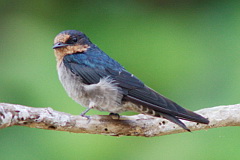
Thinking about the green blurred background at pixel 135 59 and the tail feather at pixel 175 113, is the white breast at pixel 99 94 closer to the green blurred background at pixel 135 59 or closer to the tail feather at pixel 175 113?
the tail feather at pixel 175 113

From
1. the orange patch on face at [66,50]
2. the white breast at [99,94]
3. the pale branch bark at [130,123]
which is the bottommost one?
the pale branch bark at [130,123]

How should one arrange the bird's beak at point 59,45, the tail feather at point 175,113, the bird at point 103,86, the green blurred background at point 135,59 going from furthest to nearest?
1. the green blurred background at point 135,59
2. the bird's beak at point 59,45
3. the bird at point 103,86
4. the tail feather at point 175,113

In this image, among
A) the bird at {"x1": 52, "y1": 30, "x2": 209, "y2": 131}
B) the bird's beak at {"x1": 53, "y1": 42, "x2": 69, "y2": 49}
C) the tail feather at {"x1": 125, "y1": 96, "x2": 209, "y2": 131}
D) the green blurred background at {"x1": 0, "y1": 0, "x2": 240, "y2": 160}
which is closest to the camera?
the tail feather at {"x1": 125, "y1": 96, "x2": 209, "y2": 131}

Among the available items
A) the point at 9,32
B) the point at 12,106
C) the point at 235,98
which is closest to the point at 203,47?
the point at 235,98

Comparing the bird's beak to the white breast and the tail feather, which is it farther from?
the tail feather

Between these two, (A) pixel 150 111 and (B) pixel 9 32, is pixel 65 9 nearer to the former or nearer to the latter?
(B) pixel 9 32

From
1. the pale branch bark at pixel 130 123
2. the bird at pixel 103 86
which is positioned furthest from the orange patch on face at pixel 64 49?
the pale branch bark at pixel 130 123

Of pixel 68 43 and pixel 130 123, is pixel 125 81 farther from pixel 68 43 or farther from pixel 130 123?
pixel 68 43

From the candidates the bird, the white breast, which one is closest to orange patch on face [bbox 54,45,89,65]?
the bird
